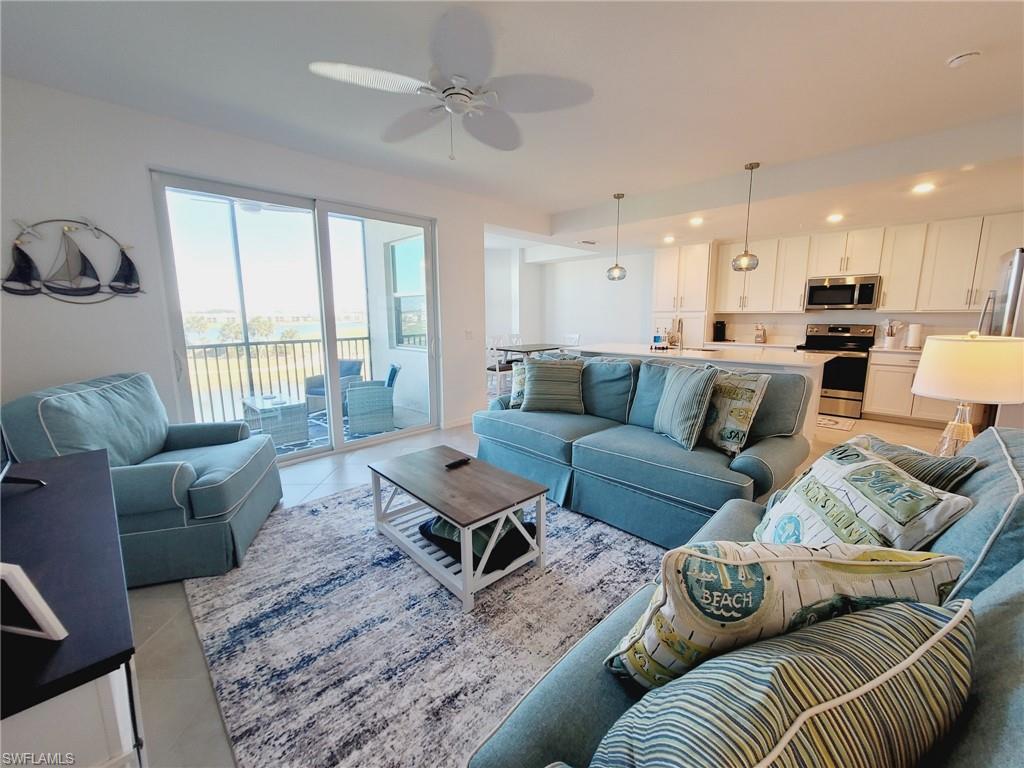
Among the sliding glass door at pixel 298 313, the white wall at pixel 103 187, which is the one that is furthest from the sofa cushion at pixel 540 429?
the white wall at pixel 103 187

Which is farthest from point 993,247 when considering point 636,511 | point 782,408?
point 636,511

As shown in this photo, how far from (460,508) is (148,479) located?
147 centimetres

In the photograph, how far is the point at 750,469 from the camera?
210 cm

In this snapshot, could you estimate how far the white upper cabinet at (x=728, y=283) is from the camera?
19.4ft

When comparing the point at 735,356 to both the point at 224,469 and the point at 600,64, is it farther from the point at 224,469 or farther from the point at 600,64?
the point at 224,469

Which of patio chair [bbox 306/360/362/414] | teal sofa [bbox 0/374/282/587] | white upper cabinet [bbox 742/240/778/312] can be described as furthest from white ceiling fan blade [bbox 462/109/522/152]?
white upper cabinet [bbox 742/240/778/312]

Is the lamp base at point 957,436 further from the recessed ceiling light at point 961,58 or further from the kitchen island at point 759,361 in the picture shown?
the recessed ceiling light at point 961,58

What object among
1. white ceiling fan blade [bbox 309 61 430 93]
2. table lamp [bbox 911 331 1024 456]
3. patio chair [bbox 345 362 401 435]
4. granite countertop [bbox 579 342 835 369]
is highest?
white ceiling fan blade [bbox 309 61 430 93]

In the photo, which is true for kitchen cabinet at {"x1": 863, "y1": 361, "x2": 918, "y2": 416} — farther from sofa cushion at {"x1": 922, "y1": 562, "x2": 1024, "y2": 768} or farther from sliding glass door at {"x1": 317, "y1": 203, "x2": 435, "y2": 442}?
sofa cushion at {"x1": 922, "y1": 562, "x2": 1024, "y2": 768}

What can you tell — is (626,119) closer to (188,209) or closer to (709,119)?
(709,119)

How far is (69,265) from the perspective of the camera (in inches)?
97.8

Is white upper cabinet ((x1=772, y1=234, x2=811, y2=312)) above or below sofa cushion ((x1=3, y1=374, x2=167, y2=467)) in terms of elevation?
above

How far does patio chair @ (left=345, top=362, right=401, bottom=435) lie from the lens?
4094mm

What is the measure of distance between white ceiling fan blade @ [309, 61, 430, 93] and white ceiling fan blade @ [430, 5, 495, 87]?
221mm
